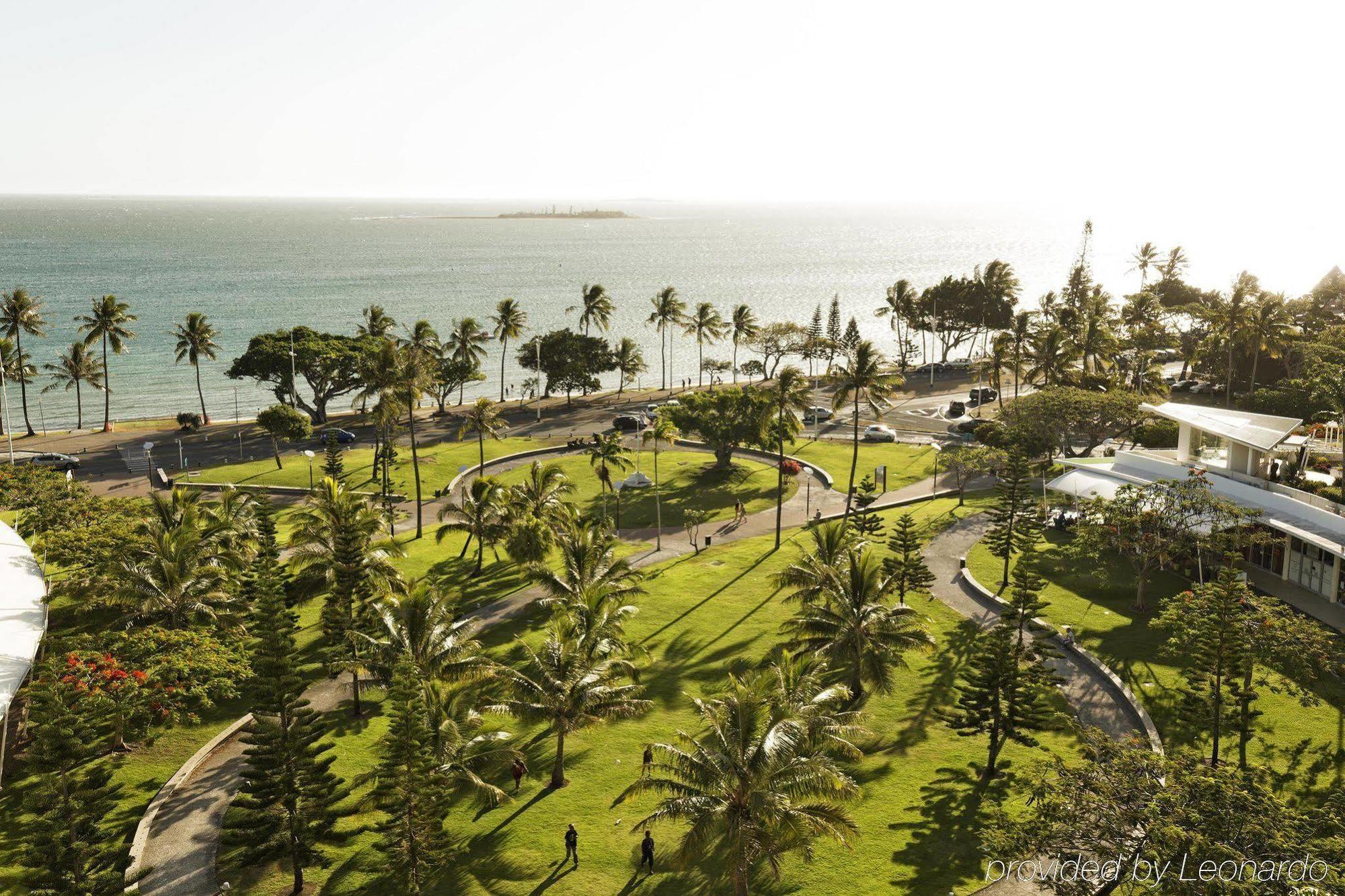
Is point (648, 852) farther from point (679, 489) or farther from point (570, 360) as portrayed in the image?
point (570, 360)

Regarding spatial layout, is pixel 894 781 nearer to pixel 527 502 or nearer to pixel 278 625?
pixel 278 625

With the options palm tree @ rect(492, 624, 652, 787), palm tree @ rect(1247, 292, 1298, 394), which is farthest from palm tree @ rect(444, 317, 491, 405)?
palm tree @ rect(1247, 292, 1298, 394)

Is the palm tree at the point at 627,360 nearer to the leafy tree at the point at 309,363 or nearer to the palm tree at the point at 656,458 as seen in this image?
the leafy tree at the point at 309,363

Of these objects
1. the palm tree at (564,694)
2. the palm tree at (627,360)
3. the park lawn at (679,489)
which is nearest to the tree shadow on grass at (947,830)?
the palm tree at (564,694)

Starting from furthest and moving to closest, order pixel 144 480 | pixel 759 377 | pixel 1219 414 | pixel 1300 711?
pixel 759 377 < pixel 144 480 < pixel 1219 414 < pixel 1300 711

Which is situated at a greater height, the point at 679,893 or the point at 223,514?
the point at 223,514

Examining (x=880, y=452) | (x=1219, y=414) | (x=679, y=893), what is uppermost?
(x=1219, y=414)

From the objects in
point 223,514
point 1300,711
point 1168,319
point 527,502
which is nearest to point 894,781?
point 1300,711
